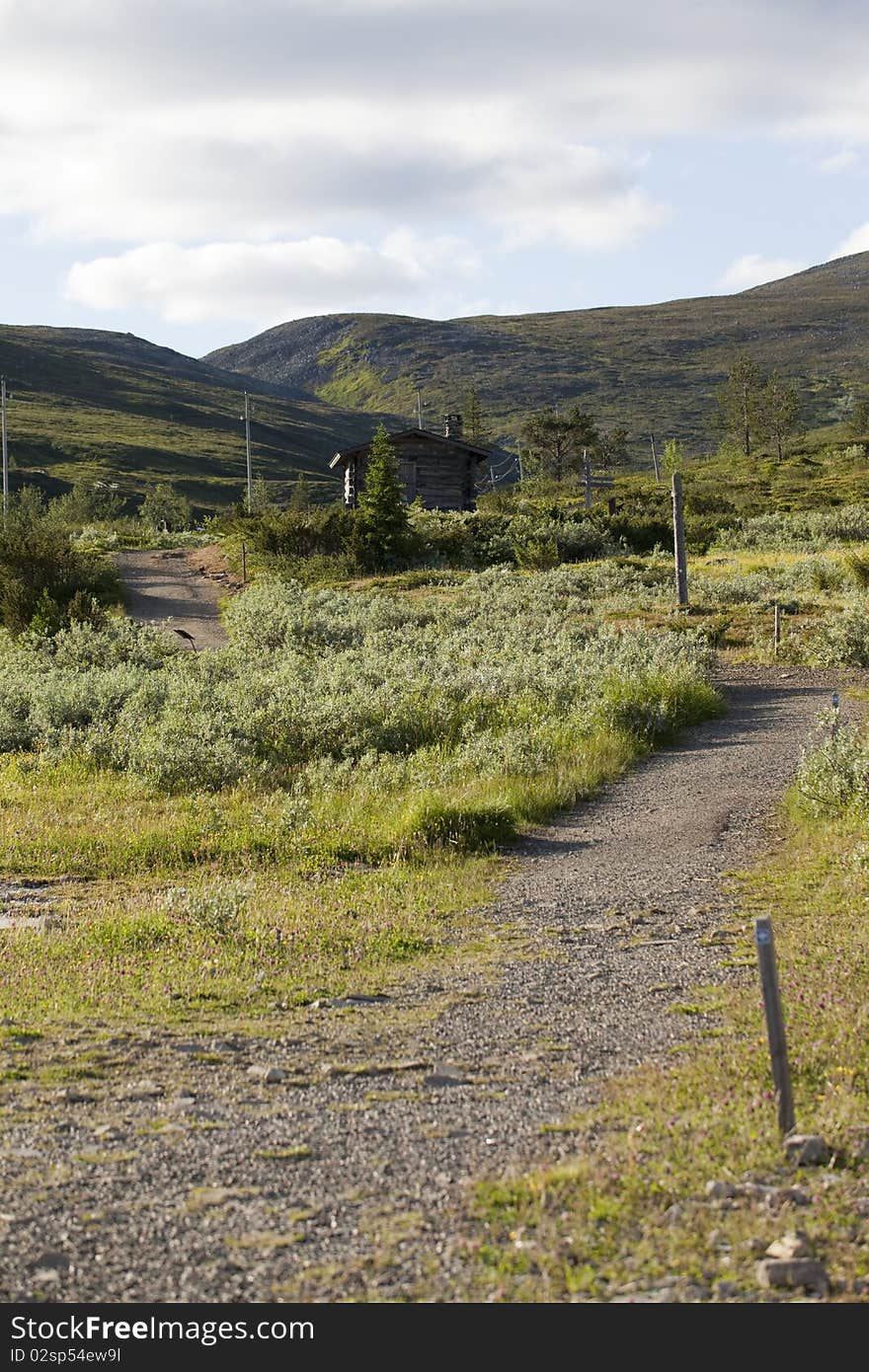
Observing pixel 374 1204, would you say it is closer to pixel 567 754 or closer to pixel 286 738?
pixel 567 754

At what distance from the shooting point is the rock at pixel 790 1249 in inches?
148

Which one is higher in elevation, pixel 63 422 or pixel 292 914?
pixel 63 422

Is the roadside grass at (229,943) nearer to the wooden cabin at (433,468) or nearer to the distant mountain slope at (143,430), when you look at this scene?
the wooden cabin at (433,468)

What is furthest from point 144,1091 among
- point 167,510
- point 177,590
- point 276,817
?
point 167,510

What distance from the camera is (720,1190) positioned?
4.17 meters

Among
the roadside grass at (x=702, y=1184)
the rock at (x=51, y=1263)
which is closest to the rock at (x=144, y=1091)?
the rock at (x=51, y=1263)

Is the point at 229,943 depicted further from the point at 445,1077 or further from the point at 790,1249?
the point at 790,1249

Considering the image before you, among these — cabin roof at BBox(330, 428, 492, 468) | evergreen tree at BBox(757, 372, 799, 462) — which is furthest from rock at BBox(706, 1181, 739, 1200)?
evergreen tree at BBox(757, 372, 799, 462)

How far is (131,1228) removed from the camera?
409 centimetres

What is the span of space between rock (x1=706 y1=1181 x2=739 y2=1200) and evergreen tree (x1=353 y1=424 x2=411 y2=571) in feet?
120

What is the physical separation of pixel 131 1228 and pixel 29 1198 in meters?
0.47

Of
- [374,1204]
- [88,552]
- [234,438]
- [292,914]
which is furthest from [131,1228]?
[234,438]

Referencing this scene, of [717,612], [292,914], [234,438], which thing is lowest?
[292,914]

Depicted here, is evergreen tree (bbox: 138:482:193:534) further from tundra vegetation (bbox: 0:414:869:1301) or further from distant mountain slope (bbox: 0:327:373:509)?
tundra vegetation (bbox: 0:414:869:1301)
